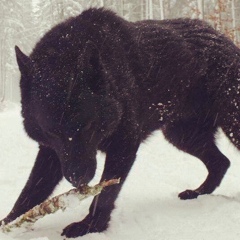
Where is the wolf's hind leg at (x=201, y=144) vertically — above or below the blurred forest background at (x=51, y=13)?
above

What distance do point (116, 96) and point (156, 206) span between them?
1.15m

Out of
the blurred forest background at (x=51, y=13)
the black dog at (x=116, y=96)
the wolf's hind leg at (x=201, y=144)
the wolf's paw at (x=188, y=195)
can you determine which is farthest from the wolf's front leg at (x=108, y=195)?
the blurred forest background at (x=51, y=13)

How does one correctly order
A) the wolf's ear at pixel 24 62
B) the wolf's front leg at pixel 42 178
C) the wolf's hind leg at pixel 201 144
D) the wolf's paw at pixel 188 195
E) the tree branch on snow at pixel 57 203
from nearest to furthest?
the tree branch on snow at pixel 57 203 → the wolf's ear at pixel 24 62 → the wolf's front leg at pixel 42 178 → the wolf's paw at pixel 188 195 → the wolf's hind leg at pixel 201 144

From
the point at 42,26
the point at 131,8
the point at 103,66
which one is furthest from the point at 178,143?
the point at 42,26

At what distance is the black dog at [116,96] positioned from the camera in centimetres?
313

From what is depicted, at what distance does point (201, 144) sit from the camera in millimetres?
4672

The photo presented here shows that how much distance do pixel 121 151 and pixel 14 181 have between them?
1.93 m

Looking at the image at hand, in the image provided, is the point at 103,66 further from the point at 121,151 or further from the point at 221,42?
the point at 221,42

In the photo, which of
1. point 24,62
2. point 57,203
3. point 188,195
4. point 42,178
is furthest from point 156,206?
point 24,62

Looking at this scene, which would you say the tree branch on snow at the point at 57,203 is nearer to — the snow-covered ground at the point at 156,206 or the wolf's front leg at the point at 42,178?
the snow-covered ground at the point at 156,206

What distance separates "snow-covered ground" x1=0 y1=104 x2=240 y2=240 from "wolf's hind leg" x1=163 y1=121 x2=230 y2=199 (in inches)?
7.7

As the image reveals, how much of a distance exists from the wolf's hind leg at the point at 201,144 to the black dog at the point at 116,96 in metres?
0.01

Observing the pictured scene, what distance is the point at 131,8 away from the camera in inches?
1337

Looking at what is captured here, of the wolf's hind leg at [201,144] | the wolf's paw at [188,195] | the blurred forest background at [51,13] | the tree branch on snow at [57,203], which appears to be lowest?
the blurred forest background at [51,13]
